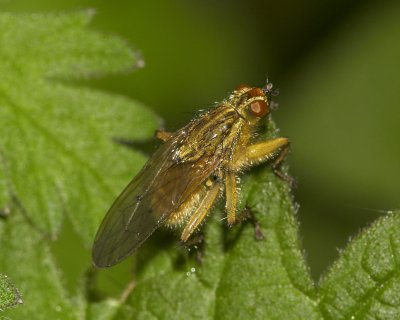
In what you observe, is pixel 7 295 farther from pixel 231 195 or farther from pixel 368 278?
pixel 368 278

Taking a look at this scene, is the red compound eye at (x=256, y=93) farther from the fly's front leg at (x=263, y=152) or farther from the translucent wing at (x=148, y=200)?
the translucent wing at (x=148, y=200)

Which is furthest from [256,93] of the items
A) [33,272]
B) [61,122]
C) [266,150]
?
[33,272]

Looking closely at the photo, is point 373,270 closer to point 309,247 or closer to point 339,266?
point 339,266

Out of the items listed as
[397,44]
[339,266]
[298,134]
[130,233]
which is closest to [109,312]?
[130,233]

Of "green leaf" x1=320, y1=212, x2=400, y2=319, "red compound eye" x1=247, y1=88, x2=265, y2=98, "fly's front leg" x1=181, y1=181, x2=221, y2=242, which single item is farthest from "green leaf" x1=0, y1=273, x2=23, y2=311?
"red compound eye" x1=247, y1=88, x2=265, y2=98

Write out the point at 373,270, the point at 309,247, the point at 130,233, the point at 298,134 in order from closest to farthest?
the point at 373,270, the point at 130,233, the point at 309,247, the point at 298,134

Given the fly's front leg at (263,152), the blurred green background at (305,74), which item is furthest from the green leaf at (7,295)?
the blurred green background at (305,74)
